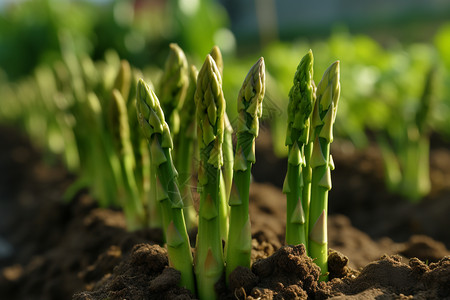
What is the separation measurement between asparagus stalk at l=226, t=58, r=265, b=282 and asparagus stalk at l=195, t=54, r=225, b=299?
0.06 m

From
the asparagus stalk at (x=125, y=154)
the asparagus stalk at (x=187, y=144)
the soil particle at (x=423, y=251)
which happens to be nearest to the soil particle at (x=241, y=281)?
the asparagus stalk at (x=187, y=144)

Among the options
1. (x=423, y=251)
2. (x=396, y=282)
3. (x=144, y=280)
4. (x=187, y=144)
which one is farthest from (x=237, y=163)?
(x=423, y=251)

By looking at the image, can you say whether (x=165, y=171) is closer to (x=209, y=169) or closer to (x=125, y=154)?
(x=209, y=169)

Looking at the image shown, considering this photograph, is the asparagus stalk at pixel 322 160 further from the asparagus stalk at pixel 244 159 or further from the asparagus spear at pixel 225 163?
the asparagus spear at pixel 225 163

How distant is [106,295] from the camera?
1783 mm

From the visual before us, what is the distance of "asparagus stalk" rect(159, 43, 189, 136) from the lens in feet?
7.54

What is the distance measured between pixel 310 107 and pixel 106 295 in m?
1.02

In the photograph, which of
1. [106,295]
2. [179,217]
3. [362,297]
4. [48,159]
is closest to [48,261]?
[106,295]

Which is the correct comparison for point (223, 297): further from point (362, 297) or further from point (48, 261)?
point (48, 261)

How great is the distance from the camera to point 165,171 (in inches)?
68.0

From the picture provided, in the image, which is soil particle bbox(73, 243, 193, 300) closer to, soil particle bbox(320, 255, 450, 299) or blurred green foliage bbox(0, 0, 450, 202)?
soil particle bbox(320, 255, 450, 299)

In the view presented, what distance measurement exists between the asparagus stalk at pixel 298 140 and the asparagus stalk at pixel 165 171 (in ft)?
1.32

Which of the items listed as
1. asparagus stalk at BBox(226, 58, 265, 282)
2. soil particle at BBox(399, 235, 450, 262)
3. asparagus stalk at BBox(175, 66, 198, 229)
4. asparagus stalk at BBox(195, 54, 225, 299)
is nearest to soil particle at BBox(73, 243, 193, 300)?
asparagus stalk at BBox(195, 54, 225, 299)

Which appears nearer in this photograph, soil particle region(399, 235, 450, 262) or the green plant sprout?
soil particle region(399, 235, 450, 262)
